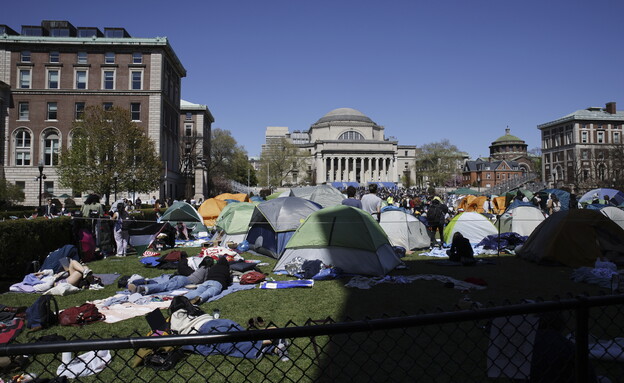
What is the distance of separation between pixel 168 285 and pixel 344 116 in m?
103

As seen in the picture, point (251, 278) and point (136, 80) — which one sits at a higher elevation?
point (136, 80)

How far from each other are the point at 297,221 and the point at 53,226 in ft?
22.7

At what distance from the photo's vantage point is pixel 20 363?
4.49m

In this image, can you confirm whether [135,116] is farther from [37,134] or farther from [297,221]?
[297,221]

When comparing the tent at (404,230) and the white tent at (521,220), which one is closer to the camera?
the tent at (404,230)

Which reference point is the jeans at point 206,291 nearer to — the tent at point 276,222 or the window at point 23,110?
the tent at point 276,222

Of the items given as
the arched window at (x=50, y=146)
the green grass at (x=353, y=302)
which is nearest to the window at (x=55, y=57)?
the arched window at (x=50, y=146)

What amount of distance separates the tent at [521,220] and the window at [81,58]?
4235cm

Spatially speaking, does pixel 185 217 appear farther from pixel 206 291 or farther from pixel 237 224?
pixel 206 291

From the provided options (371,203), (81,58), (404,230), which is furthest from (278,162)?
(371,203)

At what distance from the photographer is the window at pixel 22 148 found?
40.3 metres

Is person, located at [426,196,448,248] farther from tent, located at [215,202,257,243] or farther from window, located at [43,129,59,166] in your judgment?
window, located at [43,129,59,166]

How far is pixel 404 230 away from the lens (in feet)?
46.2

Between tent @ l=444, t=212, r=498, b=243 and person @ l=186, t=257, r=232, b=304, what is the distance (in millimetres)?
9020
